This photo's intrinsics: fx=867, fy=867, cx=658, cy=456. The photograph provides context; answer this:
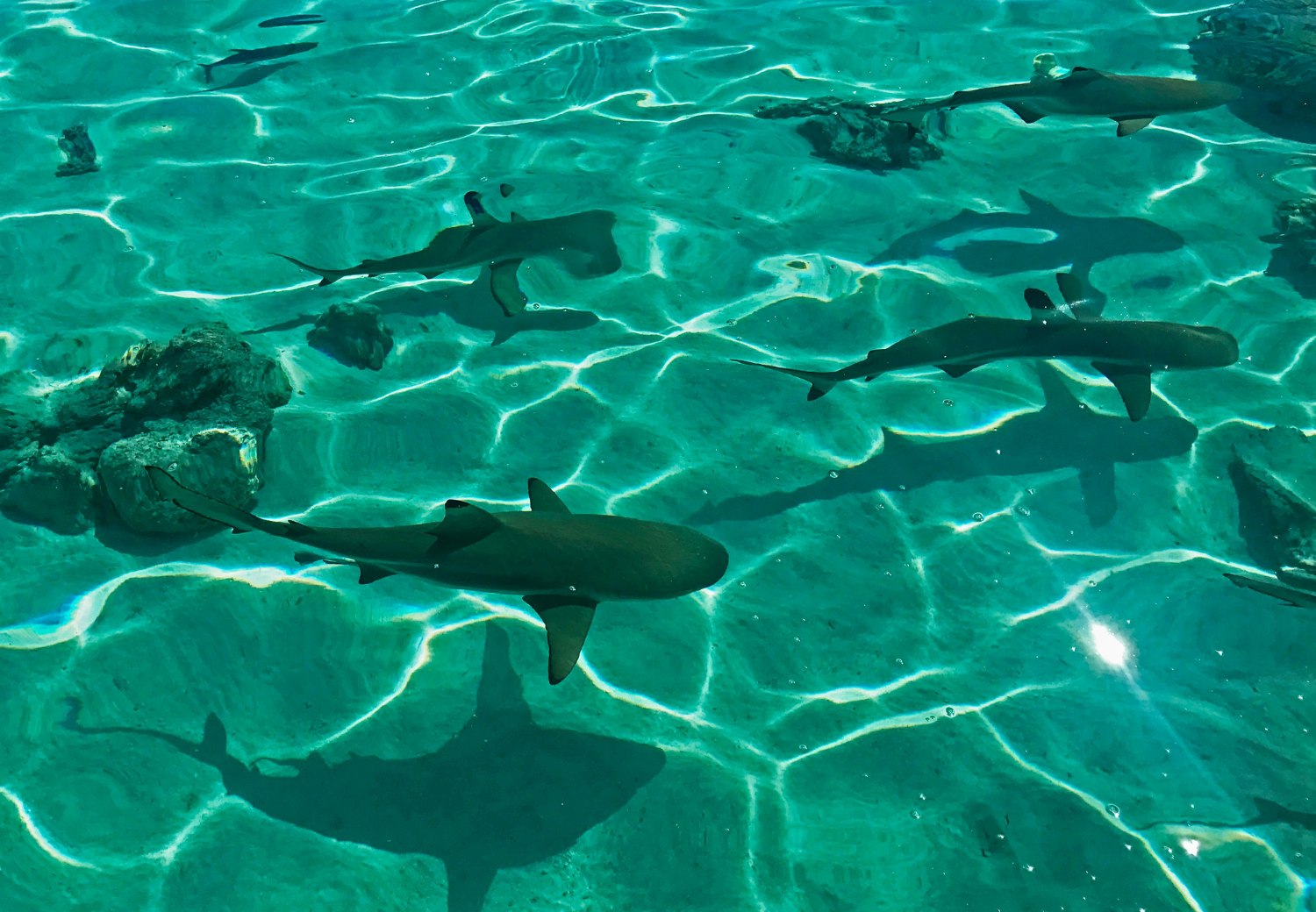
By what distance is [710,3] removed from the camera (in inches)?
443

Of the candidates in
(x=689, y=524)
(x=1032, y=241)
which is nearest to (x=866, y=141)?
(x=1032, y=241)

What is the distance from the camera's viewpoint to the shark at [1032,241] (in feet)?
22.5

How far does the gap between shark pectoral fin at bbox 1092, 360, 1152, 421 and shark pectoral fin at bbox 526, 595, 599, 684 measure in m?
3.67

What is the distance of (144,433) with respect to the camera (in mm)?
4805

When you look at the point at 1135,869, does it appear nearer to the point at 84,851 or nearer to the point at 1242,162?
the point at 84,851

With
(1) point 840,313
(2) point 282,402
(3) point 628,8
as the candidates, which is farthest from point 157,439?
(3) point 628,8

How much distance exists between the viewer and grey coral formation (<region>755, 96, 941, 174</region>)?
796 cm

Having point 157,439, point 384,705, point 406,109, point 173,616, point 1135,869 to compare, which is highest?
point 406,109

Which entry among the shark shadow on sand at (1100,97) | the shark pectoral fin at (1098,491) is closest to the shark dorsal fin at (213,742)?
the shark pectoral fin at (1098,491)

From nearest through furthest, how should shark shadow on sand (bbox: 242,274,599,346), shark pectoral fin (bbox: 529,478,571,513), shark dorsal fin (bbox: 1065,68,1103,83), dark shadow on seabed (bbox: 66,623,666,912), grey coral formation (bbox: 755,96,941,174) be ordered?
dark shadow on seabed (bbox: 66,623,666,912), shark pectoral fin (bbox: 529,478,571,513), shark shadow on sand (bbox: 242,274,599,346), shark dorsal fin (bbox: 1065,68,1103,83), grey coral formation (bbox: 755,96,941,174)

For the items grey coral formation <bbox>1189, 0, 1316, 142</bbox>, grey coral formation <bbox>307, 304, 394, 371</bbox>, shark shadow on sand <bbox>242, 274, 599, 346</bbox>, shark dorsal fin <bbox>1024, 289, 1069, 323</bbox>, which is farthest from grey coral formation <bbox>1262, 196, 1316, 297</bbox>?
grey coral formation <bbox>307, 304, 394, 371</bbox>

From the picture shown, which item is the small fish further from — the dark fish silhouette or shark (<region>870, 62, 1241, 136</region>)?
shark (<region>870, 62, 1241, 136</region>)

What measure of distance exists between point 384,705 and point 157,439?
2.03m

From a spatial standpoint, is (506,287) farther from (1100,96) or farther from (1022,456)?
(1100,96)
